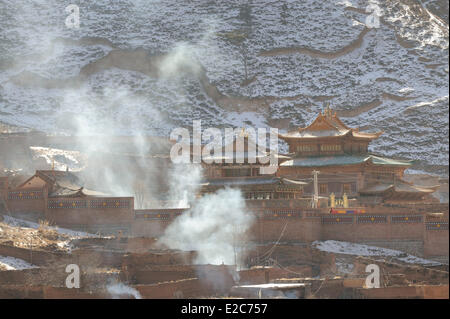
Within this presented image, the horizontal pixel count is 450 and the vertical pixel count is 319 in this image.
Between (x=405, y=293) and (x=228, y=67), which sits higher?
(x=228, y=67)

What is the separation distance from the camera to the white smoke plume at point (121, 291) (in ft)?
142

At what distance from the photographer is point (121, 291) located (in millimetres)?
43875

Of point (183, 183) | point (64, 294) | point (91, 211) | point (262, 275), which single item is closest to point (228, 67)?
Answer: point (183, 183)

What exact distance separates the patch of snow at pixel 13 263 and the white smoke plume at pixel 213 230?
7.50 m

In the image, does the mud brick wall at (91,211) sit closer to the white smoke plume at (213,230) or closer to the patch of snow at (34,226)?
the patch of snow at (34,226)

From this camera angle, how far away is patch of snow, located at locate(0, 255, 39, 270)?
46188 millimetres

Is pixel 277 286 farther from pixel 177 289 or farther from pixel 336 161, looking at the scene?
pixel 336 161

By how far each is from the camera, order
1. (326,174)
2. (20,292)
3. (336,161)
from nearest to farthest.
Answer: (20,292) < (326,174) < (336,161)

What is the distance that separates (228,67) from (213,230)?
51767 mm

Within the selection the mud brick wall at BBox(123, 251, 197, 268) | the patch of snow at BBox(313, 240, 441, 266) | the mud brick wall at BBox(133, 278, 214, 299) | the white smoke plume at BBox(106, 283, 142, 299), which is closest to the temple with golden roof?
the patch of snow at BBox(313, 240, 441, 266)

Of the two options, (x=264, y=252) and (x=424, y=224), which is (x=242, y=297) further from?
(x=424, y=224)

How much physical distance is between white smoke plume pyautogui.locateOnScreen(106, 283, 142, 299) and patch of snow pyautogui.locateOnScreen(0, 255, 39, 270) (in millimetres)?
4370
